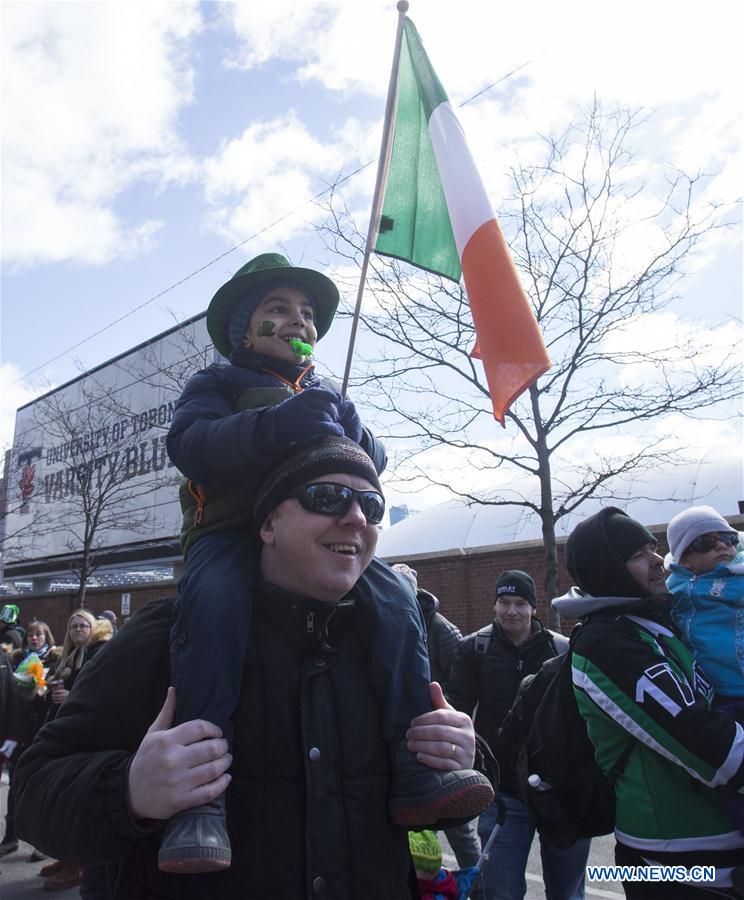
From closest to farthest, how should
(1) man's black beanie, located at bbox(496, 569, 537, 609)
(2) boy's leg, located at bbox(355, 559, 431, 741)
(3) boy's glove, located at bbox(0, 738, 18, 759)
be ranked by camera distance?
1. (2) boy's leg, located at bbox(355, 559, 431, 741)
2. (1) man's black beanie, located at bbox(496, 569, 537, 609)
3. (3) boy's glove, located at bbox(0, 738, 18, 759)

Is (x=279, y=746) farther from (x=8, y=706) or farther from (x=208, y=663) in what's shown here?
(x=8, y=706)

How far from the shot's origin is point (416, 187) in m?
3.93

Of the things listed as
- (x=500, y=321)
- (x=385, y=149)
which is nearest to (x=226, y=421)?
(x=500, y=321)

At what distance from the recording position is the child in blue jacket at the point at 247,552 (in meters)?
1.53

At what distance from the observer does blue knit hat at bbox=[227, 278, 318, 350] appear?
89.0 inches

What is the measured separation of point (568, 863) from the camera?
380 centimetres

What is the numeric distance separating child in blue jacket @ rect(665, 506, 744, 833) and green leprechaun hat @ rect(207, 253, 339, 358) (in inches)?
76.5

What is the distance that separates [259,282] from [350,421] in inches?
22.8

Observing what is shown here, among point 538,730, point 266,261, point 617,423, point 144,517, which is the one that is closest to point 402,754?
point 266,261

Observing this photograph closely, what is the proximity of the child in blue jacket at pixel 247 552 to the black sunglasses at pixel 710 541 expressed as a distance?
5.80 ft

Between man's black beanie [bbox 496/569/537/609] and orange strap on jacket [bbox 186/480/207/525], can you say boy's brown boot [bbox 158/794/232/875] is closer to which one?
orange strap on jacket [bbox 186/480/207/525]

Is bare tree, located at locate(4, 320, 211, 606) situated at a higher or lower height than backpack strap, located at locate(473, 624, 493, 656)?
higher

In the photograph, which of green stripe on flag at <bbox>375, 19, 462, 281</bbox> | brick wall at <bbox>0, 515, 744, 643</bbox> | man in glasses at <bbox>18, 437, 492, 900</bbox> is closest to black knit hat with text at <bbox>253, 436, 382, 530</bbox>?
man in glasses at <bbox>18, 437, 492, 900</bbox>

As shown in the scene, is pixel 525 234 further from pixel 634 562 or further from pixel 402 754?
pixel 402 754
